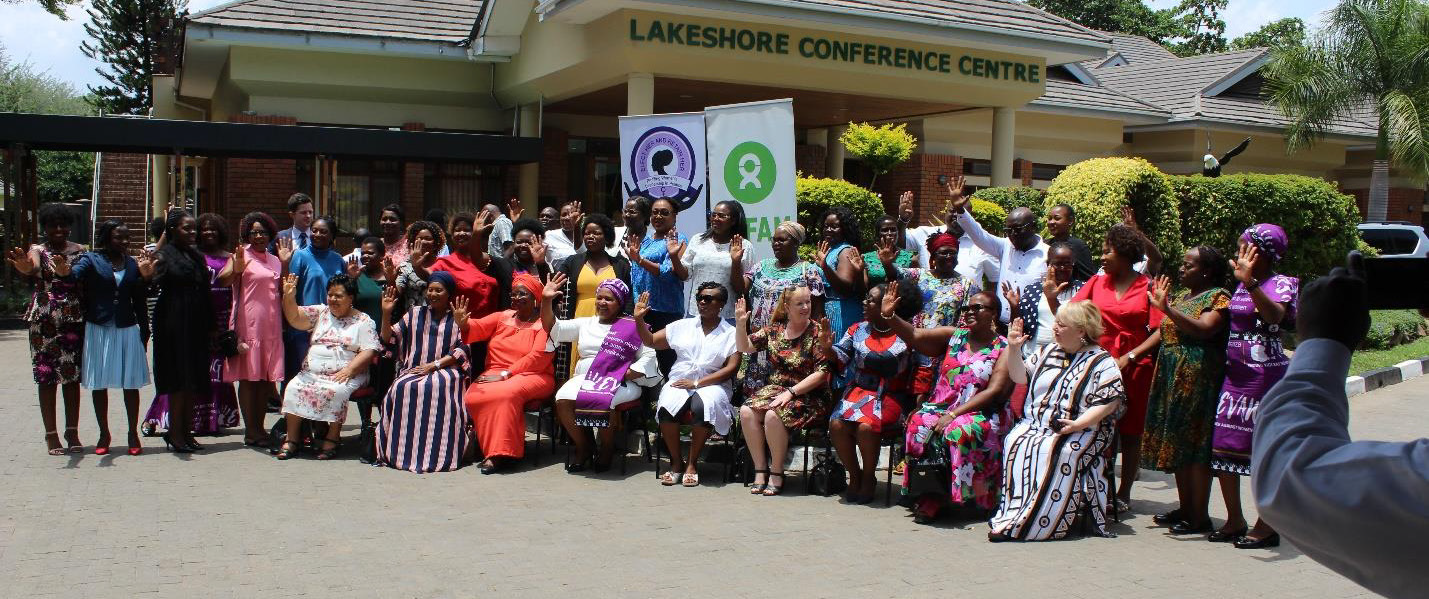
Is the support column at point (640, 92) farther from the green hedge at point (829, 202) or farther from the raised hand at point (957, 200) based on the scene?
the raised hand at point (957, 200)

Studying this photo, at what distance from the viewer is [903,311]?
772cm

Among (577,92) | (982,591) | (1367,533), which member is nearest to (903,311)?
(982,591)

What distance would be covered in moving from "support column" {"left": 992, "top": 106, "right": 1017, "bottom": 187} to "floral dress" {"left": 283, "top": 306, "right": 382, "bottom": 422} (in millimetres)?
11914

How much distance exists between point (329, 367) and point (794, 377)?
356 centimetres

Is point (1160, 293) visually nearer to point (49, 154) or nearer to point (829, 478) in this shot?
point (829, 478)

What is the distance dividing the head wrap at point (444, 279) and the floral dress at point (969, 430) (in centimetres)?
372

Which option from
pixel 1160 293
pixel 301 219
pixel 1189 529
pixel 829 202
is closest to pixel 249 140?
pixel 301 219

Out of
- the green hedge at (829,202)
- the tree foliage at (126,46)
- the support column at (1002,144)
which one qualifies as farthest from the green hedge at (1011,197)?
the tree foliage at (126,46)

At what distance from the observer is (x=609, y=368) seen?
845cm

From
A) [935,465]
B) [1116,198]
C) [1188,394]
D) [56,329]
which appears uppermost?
[1116,198]

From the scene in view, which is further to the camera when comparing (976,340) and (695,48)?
(695,48)

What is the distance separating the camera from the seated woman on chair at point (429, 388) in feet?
27.7

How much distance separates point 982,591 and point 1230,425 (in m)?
1.98

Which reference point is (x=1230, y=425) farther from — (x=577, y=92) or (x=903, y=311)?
(x=577, y=92)
